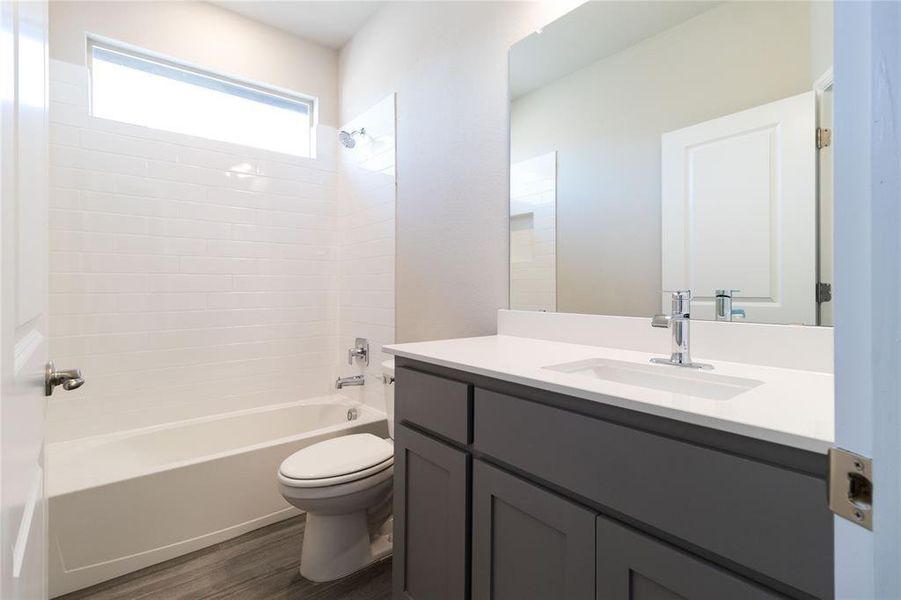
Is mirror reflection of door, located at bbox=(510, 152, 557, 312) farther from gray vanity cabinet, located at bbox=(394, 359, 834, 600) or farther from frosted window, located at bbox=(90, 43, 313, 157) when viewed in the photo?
frosted window, located at bbox=(90, 43, 313, 157)

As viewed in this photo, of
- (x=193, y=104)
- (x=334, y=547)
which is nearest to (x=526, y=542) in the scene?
(x=334, y=547)

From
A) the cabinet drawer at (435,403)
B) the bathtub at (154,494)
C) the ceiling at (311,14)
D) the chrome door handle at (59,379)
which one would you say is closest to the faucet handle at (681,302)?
the cabinet drawer at (435,403)

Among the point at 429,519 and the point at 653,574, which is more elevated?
the point at 653,574

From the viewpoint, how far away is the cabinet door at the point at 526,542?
0.86 metres

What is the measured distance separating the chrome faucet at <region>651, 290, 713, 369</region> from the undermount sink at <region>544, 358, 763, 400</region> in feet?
0.16

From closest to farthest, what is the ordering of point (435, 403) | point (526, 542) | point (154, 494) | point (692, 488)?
point (692, 488)
point (526, 542)
point (435, 403)
point (154, 494)

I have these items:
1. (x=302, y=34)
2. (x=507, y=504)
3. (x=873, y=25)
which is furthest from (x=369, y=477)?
(x=302, y=34)

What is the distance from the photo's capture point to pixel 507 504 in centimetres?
101

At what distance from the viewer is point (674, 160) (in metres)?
1.31

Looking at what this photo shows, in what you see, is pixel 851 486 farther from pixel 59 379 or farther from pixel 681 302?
pixel 59 379

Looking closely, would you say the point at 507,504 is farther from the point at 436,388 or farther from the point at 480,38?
the point at 480,38

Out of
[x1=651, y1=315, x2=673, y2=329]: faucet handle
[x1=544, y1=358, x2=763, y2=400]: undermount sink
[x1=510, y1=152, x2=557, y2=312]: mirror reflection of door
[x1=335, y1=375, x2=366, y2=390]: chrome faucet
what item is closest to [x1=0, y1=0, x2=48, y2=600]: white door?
[x1=544, y1=358, x2=763, y2=400]: undermount sink

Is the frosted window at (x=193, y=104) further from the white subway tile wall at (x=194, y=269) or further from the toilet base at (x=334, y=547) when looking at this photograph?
the toilet base at (x=334, y=547)

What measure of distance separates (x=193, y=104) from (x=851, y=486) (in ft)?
10.1
